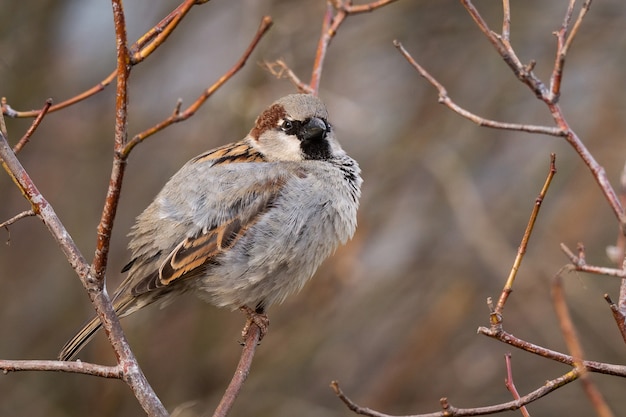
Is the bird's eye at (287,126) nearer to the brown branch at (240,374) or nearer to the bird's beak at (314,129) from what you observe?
the bird's beak at (314,129)

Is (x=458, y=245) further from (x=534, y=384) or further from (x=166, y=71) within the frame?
(x=166, y=71)

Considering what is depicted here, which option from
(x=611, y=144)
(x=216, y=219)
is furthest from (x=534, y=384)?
(x=216, y=219)

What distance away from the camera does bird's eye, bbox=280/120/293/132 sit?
3742mm

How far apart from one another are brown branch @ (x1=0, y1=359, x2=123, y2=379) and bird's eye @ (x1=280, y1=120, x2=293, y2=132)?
67.1 inches

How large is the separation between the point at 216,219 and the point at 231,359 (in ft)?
Answer: 6.35

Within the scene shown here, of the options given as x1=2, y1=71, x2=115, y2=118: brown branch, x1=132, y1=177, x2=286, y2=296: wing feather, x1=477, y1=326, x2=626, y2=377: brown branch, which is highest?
x1=2, y1=71, x2=115, y2=118: brown branch

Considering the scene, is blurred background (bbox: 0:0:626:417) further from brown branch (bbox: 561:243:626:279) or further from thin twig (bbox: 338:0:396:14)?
brown branch (bbox: 561:243:626:279)

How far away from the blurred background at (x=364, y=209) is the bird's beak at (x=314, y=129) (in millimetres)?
1354

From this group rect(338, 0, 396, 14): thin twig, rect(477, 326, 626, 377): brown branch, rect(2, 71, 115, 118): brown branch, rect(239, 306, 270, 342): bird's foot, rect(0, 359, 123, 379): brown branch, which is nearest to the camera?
rect(477, 326, 626, 377): brown branch

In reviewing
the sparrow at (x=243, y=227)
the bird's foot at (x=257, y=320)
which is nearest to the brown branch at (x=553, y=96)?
the sparrow at (x=243, y=227)

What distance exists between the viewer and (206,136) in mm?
5305

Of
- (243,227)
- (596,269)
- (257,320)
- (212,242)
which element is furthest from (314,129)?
(596,269)

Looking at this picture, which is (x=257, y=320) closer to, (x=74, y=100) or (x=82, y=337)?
(x=82, y=337)

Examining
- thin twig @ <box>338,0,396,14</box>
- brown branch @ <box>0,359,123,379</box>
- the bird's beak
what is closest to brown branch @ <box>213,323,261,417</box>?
brown branch @ <box>0,359,123,379</box>
